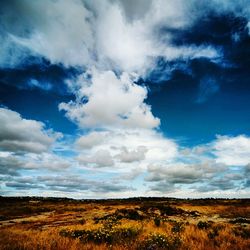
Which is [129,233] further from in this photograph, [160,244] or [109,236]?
[160,244]

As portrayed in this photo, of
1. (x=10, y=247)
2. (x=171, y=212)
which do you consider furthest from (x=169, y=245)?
(x=171, y=212)

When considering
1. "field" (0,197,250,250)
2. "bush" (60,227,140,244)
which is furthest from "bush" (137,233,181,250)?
"bush" (60,227,140,244)

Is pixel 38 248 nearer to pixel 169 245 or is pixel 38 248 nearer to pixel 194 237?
pixel 169 245

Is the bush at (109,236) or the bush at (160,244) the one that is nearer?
the bush at (160,244)

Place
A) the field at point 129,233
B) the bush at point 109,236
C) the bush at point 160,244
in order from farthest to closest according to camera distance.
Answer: the bush at point 109,236 → the field at point 129,233 → the bush at point 160,244

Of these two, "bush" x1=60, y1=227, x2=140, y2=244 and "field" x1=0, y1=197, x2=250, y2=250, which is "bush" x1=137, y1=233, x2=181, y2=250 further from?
"bush" x1=60, y1=227, x2=140, y2=244

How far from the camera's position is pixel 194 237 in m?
14.7

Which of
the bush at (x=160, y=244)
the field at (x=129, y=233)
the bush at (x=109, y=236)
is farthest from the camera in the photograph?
the bush at (x=109, y=236)

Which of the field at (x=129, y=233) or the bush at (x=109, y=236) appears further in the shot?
the bush at (x=109, y=236)

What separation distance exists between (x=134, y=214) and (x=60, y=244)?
25429 millimetres

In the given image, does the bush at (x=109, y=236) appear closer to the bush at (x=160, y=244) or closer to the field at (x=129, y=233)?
the field at (x=129, y=233)

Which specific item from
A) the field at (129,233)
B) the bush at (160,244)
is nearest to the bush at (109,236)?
the field at (129,233)

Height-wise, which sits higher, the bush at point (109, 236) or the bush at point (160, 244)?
the bush at point (109, 236)

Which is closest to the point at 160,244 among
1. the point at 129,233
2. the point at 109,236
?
the point at 109,236
